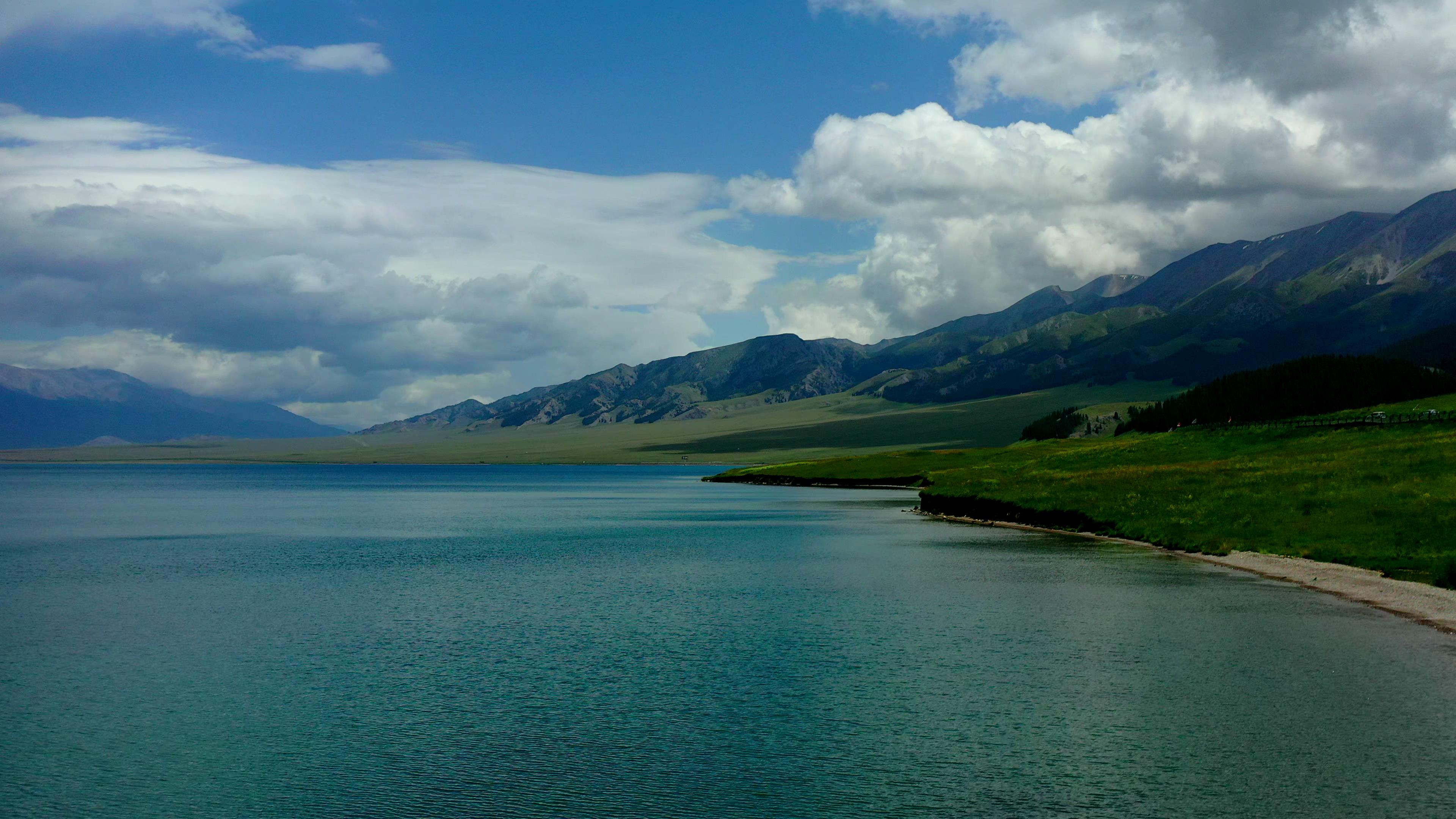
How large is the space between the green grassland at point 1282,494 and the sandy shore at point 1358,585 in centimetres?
119

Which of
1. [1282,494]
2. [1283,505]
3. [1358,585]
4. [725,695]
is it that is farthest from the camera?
[1282,494]

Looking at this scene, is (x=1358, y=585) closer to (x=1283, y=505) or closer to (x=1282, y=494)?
(x=1283, y=505)

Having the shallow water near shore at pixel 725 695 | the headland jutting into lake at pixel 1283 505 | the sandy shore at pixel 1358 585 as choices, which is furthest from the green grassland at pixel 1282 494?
the shallow water near shore at pixel 725 695

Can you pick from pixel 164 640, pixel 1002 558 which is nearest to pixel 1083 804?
pixel 164 640

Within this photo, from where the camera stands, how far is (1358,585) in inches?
2053

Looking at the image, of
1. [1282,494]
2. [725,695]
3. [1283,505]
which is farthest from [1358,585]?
[725,695]

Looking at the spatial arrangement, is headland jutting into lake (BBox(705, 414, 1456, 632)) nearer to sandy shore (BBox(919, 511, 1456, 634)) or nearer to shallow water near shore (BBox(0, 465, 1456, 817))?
sandy shore (BBox(919, 511, 1456, 634))

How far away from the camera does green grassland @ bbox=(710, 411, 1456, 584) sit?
199 feet

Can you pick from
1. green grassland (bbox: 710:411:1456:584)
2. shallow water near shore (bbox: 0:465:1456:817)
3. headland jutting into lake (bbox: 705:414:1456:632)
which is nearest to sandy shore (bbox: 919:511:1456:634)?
headland jutting into lake (bbox: 705:414:1456:632)

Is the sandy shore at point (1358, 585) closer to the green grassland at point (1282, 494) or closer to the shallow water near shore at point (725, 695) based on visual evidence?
the green grassland at point (1282, 494)

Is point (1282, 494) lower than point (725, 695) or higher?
higher

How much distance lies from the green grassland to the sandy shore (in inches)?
47.0

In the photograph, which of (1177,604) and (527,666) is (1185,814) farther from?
(1177,604)

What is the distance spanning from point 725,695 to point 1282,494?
2450 inches
